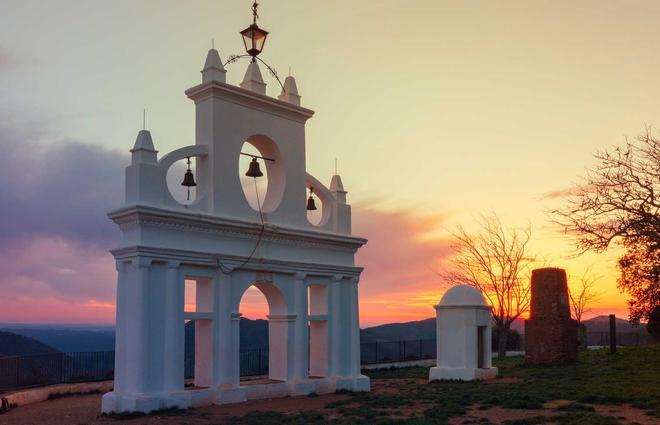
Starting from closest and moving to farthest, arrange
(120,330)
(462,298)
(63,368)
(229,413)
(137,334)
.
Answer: (137,334) → (229,413) → (120,330) → (63,368) → (462,298)

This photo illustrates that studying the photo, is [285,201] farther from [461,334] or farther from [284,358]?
[461,334]

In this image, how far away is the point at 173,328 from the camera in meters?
18.8

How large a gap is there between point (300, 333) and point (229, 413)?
429 cm

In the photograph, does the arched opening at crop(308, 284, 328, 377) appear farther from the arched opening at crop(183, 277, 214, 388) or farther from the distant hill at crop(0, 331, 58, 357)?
the distant hill at crop(0, 331, 58, 357)

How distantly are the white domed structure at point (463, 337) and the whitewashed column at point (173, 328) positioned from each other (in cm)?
1110

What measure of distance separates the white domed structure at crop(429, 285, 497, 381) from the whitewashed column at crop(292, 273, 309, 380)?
6.72 meters

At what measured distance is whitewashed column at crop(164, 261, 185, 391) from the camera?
18.7 m

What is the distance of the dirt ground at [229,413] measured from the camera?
16969mm

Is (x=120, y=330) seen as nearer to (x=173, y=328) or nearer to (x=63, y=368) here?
(x=173, y=328)

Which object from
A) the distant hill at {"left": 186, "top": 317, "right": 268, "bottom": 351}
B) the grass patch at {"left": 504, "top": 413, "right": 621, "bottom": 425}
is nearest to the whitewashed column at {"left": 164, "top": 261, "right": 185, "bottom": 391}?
the grass patch at {"left": 504, "top": 413, "right": 621, "bottom": 425}

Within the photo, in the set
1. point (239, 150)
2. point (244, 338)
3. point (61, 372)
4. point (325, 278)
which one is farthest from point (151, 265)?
point (244, 338)

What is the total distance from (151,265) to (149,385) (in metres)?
2.81

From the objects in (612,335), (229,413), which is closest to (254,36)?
(229,413)

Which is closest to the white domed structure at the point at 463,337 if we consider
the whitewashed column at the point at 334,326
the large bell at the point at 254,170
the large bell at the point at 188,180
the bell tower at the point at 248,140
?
the whitewashed column at the point at 334,326
